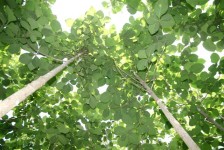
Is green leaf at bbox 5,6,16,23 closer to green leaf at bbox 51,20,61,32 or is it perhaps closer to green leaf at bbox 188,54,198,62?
green leaf at bbox 51,20,61,32

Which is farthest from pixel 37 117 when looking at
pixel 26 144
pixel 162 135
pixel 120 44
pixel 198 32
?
pixel 198 32

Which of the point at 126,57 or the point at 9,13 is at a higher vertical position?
the point at 126,57

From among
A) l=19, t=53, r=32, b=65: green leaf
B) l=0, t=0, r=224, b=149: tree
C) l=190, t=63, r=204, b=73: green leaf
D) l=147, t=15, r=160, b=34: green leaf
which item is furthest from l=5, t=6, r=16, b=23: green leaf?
l=190, t=63, r=204, b=73: green leaf

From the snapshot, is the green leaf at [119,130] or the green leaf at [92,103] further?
the green leaf at [92,103]

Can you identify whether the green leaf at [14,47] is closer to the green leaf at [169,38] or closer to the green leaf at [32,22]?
the green leaf at [32,22]

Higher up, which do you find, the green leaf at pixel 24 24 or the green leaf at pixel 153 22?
the green leaf at pixel 24 24

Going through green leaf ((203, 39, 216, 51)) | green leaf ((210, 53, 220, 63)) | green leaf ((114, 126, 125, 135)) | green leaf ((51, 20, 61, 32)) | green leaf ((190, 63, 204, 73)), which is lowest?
Answer: green leaf ((114, 126, 125, 135))

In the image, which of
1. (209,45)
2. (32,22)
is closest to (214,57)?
(209,45)

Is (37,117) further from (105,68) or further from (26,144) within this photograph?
(105,68)

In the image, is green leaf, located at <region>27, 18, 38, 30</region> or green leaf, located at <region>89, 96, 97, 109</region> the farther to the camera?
green leaf, located at <region>89, 96, 97, 109</region>

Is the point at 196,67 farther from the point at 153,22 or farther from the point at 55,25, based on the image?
the point at 55,25

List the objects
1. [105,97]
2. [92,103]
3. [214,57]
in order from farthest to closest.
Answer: [92,103]
[105,97]
[214,57]

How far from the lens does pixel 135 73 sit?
3.80 metres

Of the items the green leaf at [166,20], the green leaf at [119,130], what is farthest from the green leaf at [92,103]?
the green leaf at [166,20]
